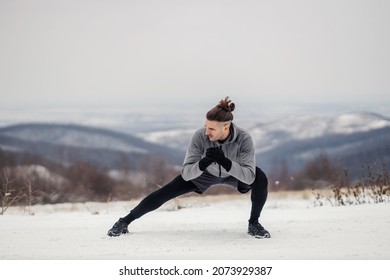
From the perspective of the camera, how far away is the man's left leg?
3.30 m

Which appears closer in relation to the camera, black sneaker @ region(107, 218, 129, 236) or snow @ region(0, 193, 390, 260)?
snow @ region(0, 193, 390, 260)

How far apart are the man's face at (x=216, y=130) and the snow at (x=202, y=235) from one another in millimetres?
613

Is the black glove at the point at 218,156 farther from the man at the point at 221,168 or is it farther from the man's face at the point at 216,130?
the man's face at the point at 216,130

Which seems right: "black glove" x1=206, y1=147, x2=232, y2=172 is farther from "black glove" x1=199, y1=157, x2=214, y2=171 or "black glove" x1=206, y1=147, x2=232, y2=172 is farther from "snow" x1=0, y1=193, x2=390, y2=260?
"snow" x1=0, y1=193, x2=390, y2=260

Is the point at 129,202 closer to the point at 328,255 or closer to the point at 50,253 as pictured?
the point at 50,253

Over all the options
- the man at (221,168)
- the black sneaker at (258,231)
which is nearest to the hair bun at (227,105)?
the man at (221,168)

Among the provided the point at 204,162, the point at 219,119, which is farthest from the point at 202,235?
the point at 219,119

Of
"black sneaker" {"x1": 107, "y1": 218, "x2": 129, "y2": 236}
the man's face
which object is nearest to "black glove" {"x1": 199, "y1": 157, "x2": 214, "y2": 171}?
the man's face

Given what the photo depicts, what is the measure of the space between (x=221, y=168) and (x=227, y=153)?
11cm

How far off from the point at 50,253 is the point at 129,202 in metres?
1.63

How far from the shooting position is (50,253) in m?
3.30

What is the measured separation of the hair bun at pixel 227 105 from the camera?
322cm

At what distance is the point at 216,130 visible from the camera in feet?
10.6
